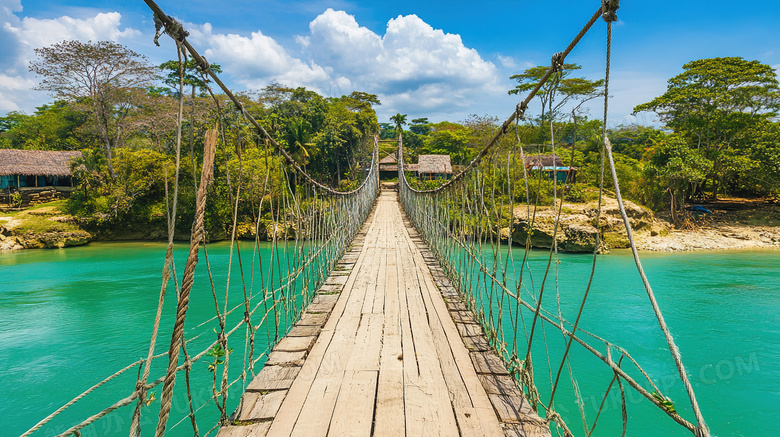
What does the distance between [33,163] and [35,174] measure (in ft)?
1.72

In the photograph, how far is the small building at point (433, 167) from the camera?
18047 mm

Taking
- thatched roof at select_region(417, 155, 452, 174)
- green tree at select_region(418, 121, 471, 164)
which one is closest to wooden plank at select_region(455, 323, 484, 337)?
thatched roof at select_region(417, 155, 452, 174)

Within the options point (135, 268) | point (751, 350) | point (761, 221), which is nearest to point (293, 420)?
point (751, 350)

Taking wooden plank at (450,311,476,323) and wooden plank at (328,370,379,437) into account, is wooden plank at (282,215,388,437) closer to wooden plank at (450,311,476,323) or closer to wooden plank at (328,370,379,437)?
wooden plank at (328,370,379,437)

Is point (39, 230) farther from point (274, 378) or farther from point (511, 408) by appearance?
point (511, 408)

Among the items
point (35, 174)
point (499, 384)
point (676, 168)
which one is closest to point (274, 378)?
point (499, 384)

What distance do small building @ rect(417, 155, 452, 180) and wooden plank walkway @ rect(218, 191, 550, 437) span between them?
1588 centimetres

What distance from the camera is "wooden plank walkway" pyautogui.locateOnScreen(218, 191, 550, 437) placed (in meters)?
1.15

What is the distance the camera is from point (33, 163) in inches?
519

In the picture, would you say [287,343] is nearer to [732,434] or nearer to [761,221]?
[732,434]

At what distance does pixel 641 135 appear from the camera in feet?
66.2

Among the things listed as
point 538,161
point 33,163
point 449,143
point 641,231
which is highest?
point 449,143

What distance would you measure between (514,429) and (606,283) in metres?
7.71

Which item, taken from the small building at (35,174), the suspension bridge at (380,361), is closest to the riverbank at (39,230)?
the small building at (35,174)
